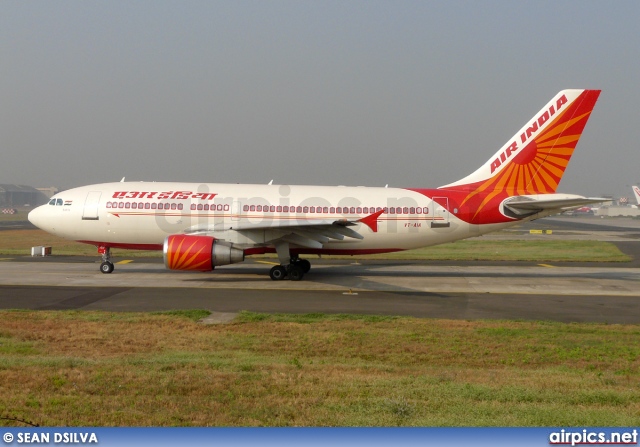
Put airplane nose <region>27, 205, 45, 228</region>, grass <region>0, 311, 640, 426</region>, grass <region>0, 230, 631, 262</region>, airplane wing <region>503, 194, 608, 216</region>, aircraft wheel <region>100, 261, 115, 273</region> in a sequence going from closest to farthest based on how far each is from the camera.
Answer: grass <region>0, 311, 640, 426</region> → airplane wing <region>503, 194, 608, 216</region> → aircraft wheel <region>100, 261, 115, 273</region> → airplane nose <region>27, 205, 45, 228</region> → grass <region>0, 230, 631, 262</region>

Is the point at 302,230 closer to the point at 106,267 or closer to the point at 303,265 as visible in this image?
the point at 303,265

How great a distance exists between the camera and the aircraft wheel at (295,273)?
26481 millimetres

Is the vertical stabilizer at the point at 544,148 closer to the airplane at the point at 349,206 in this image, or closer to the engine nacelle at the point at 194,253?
the airplane at the point at 349,206

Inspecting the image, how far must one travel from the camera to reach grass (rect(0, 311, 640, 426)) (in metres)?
7.89

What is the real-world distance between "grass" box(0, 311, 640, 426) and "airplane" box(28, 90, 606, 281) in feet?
32.5

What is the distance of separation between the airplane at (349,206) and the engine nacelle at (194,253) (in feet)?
7.02

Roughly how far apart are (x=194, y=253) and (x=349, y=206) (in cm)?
747

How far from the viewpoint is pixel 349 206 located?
2744 cm

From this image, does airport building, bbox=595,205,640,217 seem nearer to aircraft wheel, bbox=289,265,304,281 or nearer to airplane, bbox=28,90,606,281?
airplane, bbox=28,90,606,281

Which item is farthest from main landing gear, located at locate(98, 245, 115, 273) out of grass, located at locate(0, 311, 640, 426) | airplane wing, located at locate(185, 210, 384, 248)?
grass, located at locate(0, 311, 640, 426)

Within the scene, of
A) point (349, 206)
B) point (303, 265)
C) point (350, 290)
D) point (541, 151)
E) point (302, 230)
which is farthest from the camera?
point (303, 265)

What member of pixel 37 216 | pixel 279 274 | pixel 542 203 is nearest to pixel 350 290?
pixel 279 274

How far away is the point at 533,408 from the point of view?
27.1ft

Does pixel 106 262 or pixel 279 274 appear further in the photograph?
pixel 106 262
